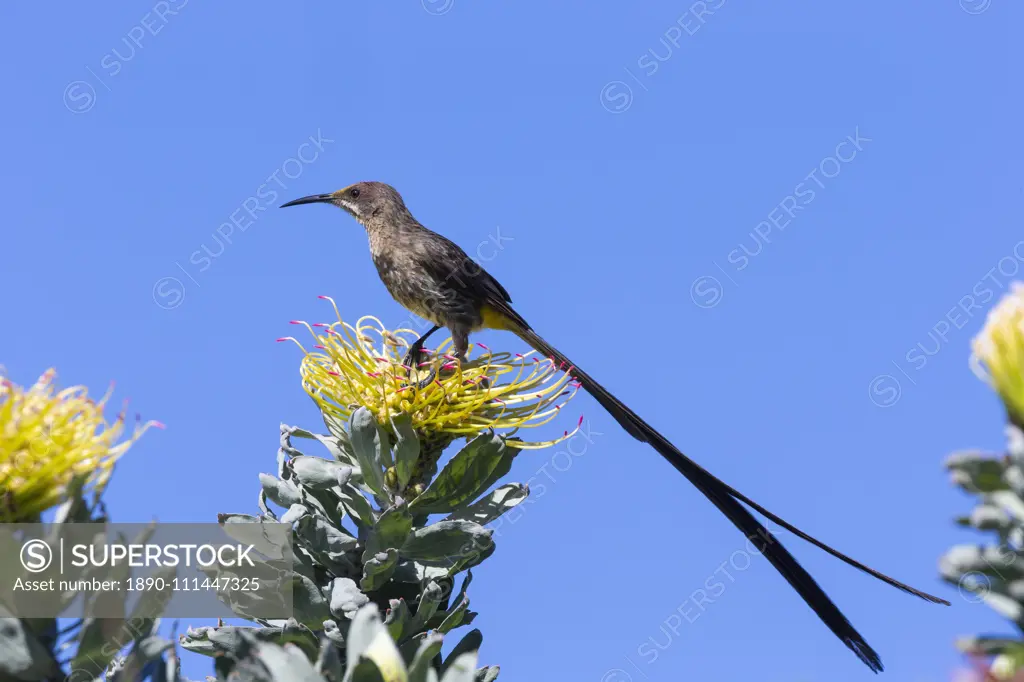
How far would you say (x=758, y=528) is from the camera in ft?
12.3


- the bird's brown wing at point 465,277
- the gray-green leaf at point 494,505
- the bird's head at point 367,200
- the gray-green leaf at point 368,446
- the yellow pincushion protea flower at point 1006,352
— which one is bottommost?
the yellow pincushion protea flower at point 1006,352

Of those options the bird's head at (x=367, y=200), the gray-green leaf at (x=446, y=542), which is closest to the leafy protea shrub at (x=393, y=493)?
the gray-green leaf at (x=446, y=542)

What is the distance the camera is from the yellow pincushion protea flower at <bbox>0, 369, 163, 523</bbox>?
2.17m

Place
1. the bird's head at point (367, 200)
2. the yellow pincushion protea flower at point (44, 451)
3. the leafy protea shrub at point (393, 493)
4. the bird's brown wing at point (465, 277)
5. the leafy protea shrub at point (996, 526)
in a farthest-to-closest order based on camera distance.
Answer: the bird's head at point (367, 200), the bird's brown wing at point (465, 277), the leafy protea shrub at point (393, 493), the yellow pincushion protea flower at point (44, 451), the leafy protea shrub at point (996, 526)

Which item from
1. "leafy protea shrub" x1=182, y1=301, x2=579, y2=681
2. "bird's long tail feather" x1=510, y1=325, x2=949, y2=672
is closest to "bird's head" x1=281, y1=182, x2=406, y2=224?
"bird's long tail feather" x1=510, y1=325, x2=949, y2=672

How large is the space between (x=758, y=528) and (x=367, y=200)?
457cm

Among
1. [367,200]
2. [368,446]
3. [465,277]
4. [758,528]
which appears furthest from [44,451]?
[367,200]

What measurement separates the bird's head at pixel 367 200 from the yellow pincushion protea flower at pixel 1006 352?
584 cm

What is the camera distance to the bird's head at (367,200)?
7.33 meters

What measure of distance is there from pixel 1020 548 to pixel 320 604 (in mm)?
1878

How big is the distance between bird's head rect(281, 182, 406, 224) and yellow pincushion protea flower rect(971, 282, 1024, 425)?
5.84 meters

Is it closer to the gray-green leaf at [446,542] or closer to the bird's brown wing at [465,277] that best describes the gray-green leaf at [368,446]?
the gray-green leaf at [446,542]

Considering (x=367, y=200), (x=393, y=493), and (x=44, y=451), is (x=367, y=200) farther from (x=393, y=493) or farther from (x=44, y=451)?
(x=44, y=451)

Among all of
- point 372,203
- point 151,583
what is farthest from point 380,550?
point 372,203
